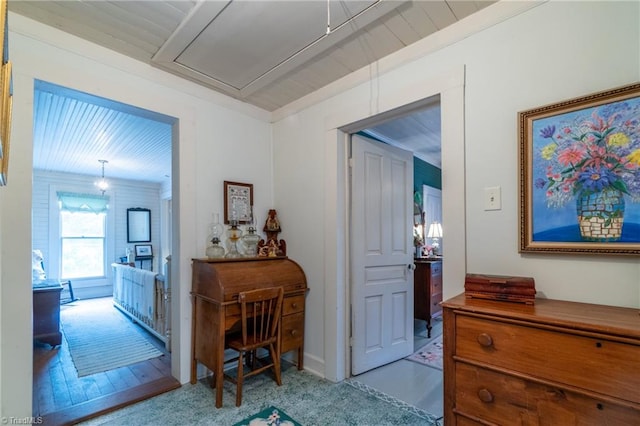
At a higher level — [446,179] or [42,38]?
[42,38]

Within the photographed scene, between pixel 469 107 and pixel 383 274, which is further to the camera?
pixel 383 274

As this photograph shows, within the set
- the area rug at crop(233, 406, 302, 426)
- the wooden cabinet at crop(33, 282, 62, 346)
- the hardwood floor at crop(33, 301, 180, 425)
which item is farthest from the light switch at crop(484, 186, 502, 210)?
the wooden cabinet at crop(33, 282, 62, 346)

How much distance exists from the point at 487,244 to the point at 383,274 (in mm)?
1253

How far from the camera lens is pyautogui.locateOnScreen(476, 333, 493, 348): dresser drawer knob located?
1250 millimetres

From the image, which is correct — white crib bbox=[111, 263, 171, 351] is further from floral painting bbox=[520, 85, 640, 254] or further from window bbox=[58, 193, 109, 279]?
floral painting bbox=[520, 85, 640, 254]

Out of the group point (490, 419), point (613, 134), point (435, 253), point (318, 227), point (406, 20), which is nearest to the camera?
point (490, 419)

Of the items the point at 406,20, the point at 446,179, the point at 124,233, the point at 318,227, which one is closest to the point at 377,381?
the point at 318,227

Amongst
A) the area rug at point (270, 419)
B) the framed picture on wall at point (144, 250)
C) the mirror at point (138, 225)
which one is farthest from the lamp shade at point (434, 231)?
the mirror at point (138, 225)

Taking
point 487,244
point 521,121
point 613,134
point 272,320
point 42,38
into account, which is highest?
point 42,38

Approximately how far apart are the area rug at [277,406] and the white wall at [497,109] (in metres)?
0.30

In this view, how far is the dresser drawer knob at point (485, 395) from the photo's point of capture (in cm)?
125

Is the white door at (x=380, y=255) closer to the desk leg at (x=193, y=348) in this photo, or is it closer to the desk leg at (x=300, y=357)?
the desk leg at (x=300, y=357)

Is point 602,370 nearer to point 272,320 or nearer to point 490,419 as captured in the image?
point 490,419

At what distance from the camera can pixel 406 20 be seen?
6.04ft
